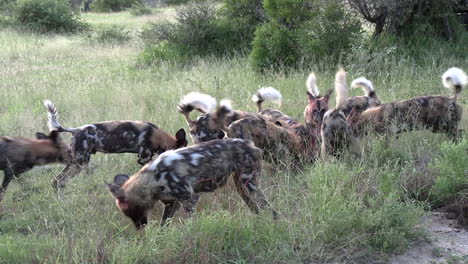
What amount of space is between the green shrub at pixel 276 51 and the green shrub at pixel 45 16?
11850mm

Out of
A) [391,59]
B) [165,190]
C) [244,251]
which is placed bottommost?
[244,251]

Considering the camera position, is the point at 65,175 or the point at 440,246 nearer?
the point at 440,246

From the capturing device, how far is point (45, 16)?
19.6 meters

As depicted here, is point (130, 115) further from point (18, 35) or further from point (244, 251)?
point (18, 35)

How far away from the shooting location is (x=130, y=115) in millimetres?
6891

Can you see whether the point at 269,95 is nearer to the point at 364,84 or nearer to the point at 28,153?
the point at 364,84

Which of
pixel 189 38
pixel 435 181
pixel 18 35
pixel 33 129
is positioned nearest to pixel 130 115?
pixel 33 129

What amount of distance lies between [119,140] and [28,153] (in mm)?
851

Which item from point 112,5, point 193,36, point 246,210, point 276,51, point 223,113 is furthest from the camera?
point 112,5

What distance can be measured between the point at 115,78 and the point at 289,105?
3806 mm

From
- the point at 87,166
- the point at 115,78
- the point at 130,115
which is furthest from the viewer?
the point at 115,78

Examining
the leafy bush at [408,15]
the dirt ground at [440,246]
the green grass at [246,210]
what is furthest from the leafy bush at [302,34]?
the dirt ground at [440,246]

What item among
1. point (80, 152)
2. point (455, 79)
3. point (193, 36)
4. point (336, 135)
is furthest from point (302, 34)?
point (80, 152)

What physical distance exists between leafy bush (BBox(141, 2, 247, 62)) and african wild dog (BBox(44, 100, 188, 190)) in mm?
6215
